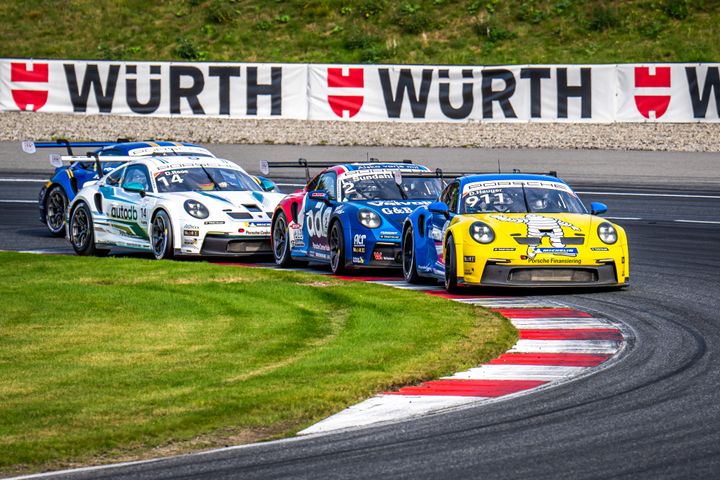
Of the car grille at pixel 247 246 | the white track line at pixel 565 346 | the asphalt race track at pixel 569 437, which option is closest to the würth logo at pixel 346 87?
the car grille at pixel 247 246

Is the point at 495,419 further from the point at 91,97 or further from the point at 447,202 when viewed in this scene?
the point at 91,97

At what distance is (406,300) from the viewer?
521 inches

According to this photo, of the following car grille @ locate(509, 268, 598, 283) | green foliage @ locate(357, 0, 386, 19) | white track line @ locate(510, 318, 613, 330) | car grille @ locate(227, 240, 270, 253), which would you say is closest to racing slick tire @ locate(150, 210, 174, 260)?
car grille @ locate(227, 240, 270, 253)

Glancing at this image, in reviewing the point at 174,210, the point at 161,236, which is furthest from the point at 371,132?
the point at 174,210

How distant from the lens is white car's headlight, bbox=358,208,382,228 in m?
15.7

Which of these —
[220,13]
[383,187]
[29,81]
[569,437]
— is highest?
[220,13]

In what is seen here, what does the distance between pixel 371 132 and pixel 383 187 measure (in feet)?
45.7

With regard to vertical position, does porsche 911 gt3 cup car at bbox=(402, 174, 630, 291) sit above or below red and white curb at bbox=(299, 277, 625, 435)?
above

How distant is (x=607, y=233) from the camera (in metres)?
14.0

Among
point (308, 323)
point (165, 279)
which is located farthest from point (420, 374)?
point (165, 279)

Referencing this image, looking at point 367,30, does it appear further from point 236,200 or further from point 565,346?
point 565,346

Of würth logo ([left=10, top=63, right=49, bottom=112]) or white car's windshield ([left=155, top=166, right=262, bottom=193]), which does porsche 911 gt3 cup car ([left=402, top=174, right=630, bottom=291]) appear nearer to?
white car's windshield ([left=155, top=166, right=262, bottom=193])

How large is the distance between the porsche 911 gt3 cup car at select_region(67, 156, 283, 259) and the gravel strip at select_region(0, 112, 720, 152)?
1170 cm

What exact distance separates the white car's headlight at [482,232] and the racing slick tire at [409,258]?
123cm
